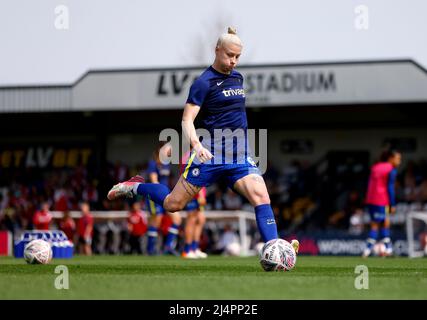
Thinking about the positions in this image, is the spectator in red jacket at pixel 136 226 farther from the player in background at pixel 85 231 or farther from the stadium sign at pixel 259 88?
the stadium sign at pixel 259 88

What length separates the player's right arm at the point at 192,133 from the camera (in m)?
10.4

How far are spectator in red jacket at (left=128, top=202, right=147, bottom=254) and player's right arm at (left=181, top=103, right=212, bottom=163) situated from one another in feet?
52.6

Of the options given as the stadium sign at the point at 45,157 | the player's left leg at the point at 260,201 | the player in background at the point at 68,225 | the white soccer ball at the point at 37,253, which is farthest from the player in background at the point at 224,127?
the stadium sign at the point at 45,157

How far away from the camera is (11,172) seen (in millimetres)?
34375

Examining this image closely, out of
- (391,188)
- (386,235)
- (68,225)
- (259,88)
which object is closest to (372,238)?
(386,235)

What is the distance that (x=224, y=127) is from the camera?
1107 centimetres

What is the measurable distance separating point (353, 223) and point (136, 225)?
5722 mm

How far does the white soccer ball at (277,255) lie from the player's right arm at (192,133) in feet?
3.88

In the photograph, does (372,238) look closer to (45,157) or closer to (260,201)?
(260,201)

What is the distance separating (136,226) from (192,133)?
16386mm

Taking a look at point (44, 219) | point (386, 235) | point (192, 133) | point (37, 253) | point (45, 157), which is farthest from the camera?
point (45, 157)

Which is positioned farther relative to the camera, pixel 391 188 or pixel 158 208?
pixel 158 208
